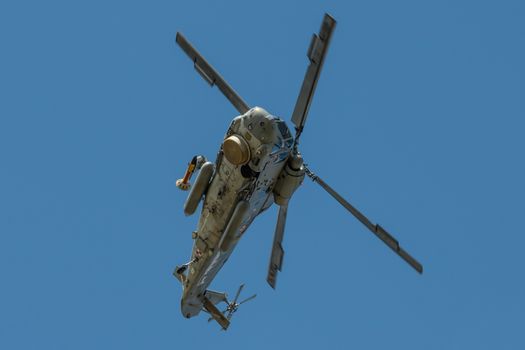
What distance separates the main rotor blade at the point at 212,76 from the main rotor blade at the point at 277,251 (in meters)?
5.33

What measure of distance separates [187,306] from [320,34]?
16.4 meters

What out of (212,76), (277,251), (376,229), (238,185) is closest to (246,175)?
(238,185)

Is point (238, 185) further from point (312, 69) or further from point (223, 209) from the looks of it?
point (312, 69)

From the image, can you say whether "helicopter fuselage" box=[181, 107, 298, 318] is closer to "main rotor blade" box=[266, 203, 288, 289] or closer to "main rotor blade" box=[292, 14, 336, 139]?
"main rotor blade" box=[292, 14, 336, 139]

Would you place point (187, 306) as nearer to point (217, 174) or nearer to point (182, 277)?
point (182, 277)

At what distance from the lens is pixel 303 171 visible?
115 ft

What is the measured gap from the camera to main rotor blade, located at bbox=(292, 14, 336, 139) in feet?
99.8

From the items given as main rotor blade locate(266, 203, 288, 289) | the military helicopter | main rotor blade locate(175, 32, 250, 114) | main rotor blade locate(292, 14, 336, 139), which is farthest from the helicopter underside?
main rotor blade locate(175, 32, 250, 114)

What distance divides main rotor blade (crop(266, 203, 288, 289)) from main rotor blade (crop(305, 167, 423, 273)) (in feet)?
8.45

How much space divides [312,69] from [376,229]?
796 centimetres

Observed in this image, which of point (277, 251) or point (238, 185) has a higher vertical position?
point (238, 185)

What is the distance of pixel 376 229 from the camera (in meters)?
35.2

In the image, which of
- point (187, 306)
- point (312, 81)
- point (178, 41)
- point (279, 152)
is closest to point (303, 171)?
point (279, 152)

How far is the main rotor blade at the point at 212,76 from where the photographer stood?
34.5 meters
